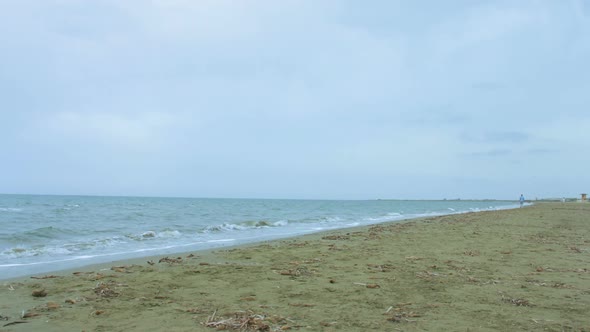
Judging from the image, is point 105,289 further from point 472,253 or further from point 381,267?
point 472,253

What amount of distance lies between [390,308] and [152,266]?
570 cm

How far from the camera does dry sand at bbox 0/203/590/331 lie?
4.73 metres

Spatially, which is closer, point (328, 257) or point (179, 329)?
point (179, 329)

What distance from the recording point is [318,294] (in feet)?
19.9

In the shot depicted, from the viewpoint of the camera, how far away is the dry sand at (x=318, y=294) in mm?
4734

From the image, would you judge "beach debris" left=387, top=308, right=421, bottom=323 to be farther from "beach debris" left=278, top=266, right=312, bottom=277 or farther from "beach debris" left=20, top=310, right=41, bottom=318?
"beach debris" left=20, top=310, right=41, bottom=318

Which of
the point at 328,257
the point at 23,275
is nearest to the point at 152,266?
the point at 23,275

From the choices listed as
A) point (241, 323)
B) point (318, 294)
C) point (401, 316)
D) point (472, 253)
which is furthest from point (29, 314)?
point (472, 253)

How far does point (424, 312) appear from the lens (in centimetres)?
512

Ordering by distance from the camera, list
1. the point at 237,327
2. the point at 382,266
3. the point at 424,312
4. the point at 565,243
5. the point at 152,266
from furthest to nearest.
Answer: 1. the point at 565,243
2. the point at 152,266
3. the point at 382,266
4. the point at 424,312
5. the point at 237,327

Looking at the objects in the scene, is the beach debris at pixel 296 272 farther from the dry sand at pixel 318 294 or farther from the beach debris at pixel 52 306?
the beach debris at pixel 52 306

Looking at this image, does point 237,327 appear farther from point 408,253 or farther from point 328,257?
point 408,253

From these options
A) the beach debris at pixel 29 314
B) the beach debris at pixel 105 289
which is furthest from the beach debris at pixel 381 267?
the beach debris at pixel 29 314

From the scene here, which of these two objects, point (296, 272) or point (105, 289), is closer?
point (105, 289)
